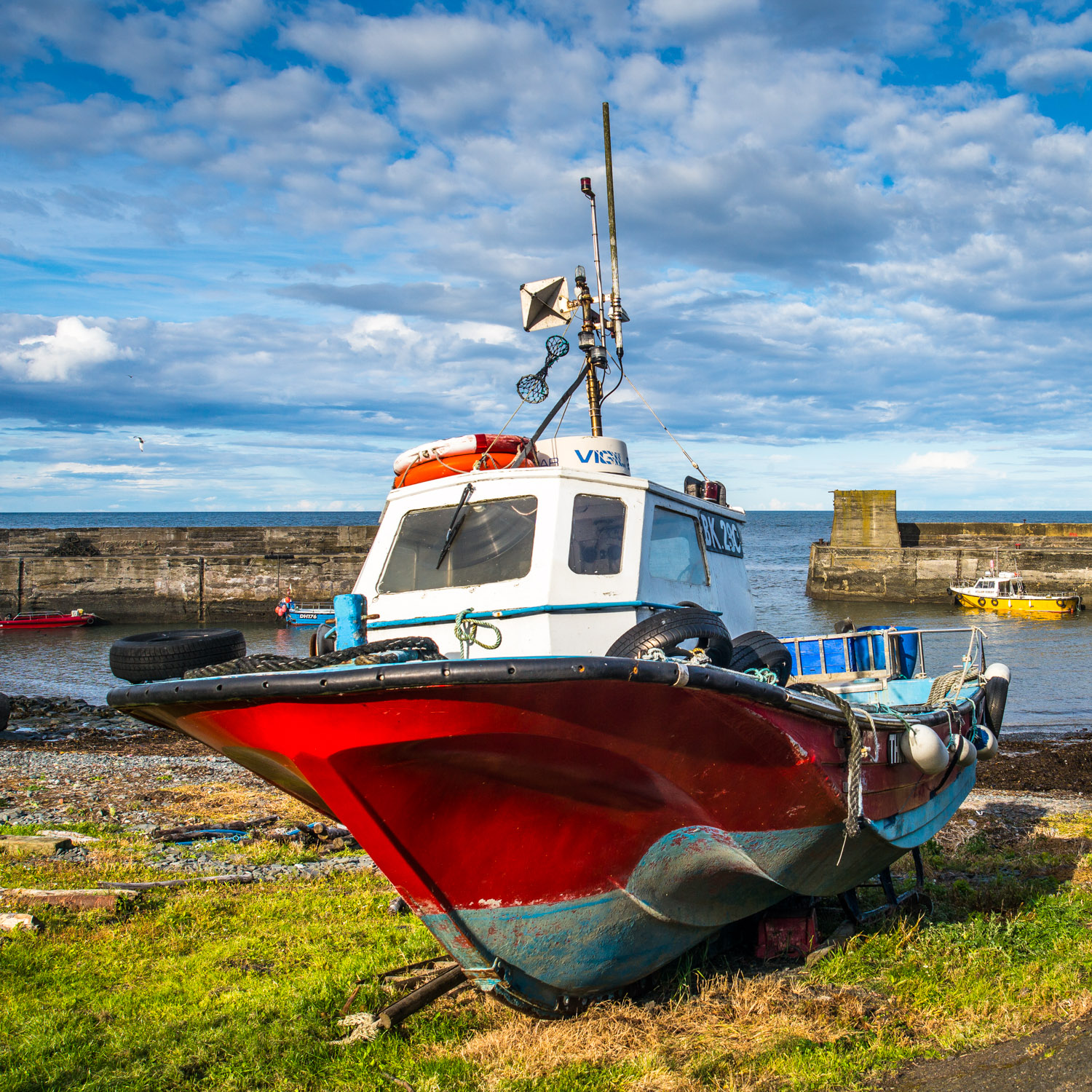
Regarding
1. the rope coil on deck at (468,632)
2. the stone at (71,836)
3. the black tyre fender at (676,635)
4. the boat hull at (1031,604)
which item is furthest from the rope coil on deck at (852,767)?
the boat hull at (1031,604)

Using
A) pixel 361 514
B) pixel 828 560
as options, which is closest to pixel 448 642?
pixel 828 560

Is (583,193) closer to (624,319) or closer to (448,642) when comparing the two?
(624,319)

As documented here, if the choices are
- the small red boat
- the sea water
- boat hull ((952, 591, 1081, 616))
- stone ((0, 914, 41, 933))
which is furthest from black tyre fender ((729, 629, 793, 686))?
the small red boat

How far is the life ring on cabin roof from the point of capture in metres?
5.69

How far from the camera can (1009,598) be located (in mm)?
30750

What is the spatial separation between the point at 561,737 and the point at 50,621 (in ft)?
106

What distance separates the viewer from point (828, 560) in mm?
35125

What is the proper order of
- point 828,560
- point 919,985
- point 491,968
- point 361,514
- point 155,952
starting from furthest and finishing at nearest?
point 361,514, point 828,560, point 155,952, point 919,985, point 491,968

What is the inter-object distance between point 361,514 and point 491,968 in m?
126

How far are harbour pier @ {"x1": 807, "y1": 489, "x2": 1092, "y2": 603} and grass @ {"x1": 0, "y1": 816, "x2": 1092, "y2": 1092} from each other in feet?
97.5

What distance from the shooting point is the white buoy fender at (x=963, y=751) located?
5.64m

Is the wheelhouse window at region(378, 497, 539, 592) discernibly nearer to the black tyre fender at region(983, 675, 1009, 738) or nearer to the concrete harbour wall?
the black tyre fender at region(983, 675, 1009, 738)

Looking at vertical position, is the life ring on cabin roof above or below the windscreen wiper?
above

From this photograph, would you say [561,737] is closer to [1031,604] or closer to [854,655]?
[854,655]
